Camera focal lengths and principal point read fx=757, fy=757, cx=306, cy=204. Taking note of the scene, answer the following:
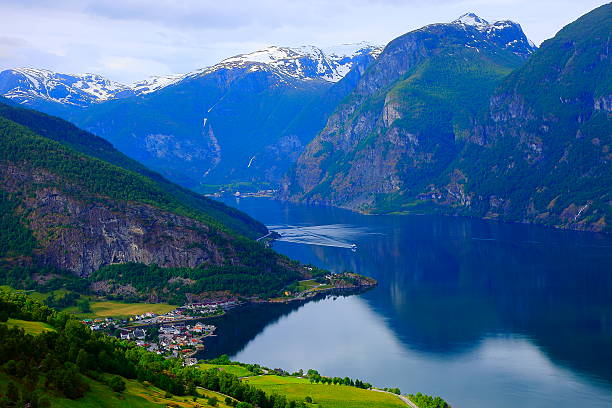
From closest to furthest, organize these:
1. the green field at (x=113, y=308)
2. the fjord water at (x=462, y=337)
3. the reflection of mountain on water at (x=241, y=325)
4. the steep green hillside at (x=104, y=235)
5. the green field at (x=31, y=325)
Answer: the green field at (x=31, y=325)
the fjord water at (x=462, y=337)
the reflection of mountain on water at (x=241, y=325)
the green field at (x=113, y=308)
the steep green hillside at (x=104, y=235)

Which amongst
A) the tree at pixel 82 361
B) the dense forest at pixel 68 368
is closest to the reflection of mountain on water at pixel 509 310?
the dense forest at pixel 68 368

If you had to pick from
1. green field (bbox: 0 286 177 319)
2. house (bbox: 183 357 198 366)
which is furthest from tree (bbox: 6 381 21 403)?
green field (bbox: 0 286 177 319)

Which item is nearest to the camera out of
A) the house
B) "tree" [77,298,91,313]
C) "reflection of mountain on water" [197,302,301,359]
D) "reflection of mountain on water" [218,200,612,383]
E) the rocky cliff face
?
the house

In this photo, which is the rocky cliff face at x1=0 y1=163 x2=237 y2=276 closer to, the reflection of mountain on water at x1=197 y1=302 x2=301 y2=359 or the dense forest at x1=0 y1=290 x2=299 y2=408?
the reflection of mountain on water at x1=197 y1=302 x2=301 y2=359

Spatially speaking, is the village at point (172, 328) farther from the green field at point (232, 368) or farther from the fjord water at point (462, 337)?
the green field at point (232, 368)

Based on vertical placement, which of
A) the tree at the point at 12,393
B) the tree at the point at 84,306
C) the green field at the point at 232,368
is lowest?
the green field at the point at 232,368

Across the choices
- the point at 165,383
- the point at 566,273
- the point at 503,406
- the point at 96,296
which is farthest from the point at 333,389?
the point at 566,273

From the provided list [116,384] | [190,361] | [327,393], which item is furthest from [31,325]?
[190,361]
